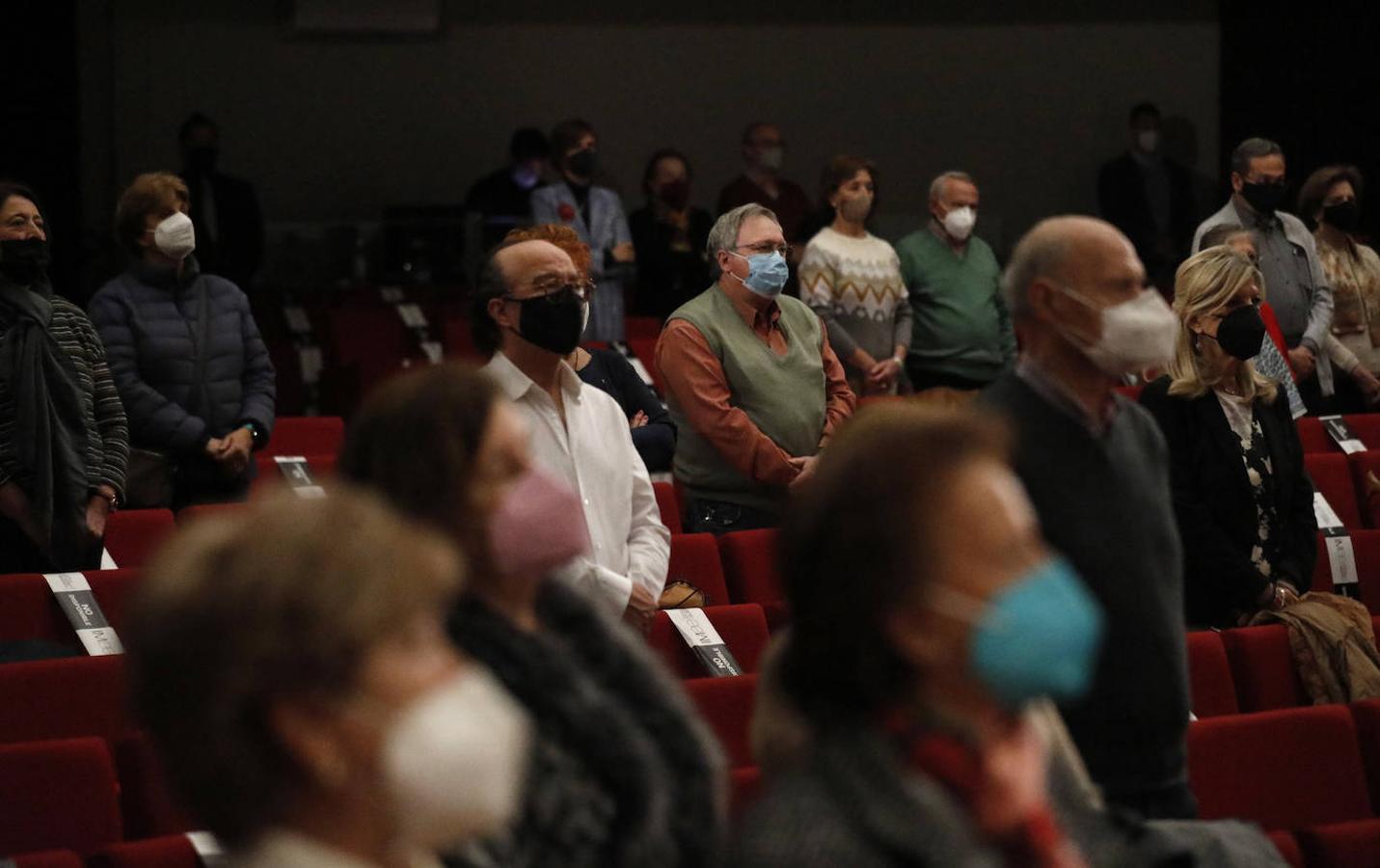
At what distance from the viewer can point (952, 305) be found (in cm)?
600

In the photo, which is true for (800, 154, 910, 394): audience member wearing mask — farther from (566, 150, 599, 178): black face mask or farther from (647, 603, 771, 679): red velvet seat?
(647, 603, 771, 679): red velvet seat

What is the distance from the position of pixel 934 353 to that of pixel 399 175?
4.56m

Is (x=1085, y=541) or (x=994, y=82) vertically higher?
A: (x=994, y=82)

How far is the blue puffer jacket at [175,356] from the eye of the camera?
4531mm

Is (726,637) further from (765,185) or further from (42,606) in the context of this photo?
(765,185)

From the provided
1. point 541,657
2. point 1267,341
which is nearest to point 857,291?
point 1267,341

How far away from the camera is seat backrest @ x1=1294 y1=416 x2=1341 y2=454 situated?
5.77 metres

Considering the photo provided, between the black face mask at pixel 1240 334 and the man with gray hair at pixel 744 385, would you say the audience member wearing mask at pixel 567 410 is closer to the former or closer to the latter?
the man with gray hair at pixel 744 385

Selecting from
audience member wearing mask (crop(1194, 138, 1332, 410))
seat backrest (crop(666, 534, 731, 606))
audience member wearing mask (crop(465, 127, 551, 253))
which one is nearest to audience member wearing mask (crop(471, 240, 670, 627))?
seat backrest (crop(666, 534, 731, 606))

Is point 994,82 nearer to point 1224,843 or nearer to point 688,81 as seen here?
point 688,81

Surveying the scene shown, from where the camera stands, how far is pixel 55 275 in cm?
851

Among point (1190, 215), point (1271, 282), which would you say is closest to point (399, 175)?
point (1190, 215)

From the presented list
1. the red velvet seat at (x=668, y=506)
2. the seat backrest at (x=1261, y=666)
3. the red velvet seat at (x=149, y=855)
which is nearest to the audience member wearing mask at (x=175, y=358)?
the red velvet seat at (x=668, y=506)

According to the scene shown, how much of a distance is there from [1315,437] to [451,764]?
488 cm
